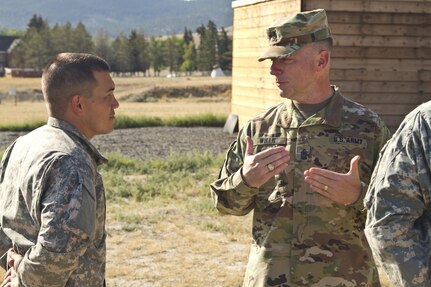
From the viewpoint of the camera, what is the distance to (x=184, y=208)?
8.91 meters

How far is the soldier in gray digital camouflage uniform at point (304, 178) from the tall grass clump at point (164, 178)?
19.2 ft

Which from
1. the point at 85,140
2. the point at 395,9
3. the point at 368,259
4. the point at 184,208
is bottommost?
the point at 184,208

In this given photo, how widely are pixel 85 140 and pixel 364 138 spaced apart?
1184mm

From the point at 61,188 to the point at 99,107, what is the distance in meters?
0.49

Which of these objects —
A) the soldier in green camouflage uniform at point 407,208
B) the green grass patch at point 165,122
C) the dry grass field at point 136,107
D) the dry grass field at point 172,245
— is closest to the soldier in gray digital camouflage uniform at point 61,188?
the soldier in green camouflage uniform at point 407,208

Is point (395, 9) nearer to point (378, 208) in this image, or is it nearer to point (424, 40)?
point (424, 40)

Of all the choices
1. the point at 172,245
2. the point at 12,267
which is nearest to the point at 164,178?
the point at 172,245

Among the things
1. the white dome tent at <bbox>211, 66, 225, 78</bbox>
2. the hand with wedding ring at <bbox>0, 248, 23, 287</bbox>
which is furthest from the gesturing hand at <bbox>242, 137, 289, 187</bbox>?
the white dome tent at <bbox>211, 66, 225, 78</bbox>

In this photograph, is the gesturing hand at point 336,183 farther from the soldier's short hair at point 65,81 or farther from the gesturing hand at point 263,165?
the soldier's short hair at point 65,81

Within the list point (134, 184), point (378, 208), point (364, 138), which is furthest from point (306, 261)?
point (134, 184)

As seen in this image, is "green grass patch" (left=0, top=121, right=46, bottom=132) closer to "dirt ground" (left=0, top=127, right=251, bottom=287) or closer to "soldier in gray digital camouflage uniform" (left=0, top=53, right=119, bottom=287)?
"dirt ground" (left=0, top=127, right=251, bottom=287)

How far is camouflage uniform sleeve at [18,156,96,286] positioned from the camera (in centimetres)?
232

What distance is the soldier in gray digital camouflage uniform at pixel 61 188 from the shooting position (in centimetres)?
234

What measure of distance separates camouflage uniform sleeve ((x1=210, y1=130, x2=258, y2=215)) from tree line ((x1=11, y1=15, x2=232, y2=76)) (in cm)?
8335
